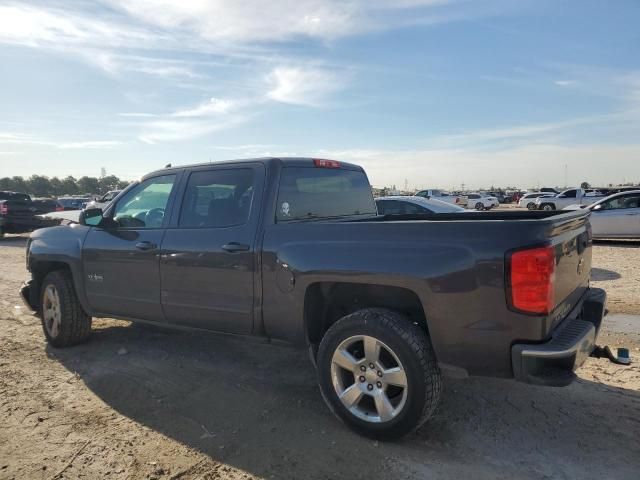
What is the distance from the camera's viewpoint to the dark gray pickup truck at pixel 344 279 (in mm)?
2756

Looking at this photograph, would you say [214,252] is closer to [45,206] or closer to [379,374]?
[379,374]

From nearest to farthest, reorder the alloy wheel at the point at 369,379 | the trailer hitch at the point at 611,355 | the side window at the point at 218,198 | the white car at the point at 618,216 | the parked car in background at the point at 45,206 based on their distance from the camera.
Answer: the alloy wheel at the point at 369,379, the trailer hitch at the point at 611,355, the side window at the point at 218,198, the white car at the point at 618,216, the parked car in background at the point at 45,206

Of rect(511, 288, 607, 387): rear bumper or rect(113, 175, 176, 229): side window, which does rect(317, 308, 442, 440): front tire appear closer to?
rect(511, 288, 607, 387): rear bumper

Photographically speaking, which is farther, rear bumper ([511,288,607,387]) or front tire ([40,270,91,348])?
front tire ([40,270,91,348])

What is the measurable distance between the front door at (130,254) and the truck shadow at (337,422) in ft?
2.08

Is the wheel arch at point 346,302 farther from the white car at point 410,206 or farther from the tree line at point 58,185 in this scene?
the tree line at point 58,185

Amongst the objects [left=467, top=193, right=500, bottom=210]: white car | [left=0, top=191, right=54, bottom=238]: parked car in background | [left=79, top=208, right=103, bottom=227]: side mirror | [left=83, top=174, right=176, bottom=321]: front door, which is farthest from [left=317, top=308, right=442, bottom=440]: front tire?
[left=467, top=193, right=500, bottom=210]: white car

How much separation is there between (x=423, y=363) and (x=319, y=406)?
1113 mm

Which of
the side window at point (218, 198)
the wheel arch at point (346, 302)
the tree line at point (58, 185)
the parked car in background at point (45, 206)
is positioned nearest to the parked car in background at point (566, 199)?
the parked car in background at point (45, 206)

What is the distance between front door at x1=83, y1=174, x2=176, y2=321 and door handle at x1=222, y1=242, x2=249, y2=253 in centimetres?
80

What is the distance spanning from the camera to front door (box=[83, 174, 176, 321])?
4309mm

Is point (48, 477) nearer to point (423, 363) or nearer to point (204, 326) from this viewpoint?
point (204, 326)

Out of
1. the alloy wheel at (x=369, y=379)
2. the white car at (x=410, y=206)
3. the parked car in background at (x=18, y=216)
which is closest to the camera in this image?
the alloy wheel at (x=369, y=379)

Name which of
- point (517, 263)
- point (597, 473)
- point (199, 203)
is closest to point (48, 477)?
point (199, 203)
